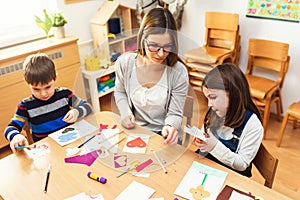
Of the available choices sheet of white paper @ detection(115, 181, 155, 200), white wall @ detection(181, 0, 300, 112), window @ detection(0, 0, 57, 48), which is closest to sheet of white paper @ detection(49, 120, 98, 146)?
sheet of white paper @ detection(115, 181, 155, 200)

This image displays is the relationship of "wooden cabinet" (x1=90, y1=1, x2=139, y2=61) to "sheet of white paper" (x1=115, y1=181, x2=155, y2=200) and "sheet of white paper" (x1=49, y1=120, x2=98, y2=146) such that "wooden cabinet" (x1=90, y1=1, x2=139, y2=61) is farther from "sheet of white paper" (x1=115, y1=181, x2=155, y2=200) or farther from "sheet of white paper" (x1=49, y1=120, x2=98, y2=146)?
"sheet of white paper" (x1=115, y1=181, x2=155, y2=200)

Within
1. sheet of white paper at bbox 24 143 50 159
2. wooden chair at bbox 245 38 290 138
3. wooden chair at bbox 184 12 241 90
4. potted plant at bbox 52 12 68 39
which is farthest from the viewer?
wooden chair at bbox 184 12 241 90

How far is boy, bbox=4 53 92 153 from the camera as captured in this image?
4.04ft

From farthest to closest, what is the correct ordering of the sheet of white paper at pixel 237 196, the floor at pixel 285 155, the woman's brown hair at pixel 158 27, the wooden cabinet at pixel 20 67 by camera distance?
the wooden cabinet at pixel 20 67
the floor at pixel 285 155
the woman's brown hair at pixel 158 27
the sheet of white paper at pixel 237 196

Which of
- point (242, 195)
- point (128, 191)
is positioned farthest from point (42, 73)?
point (242, 195)

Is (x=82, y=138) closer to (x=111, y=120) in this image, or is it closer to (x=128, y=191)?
(x=111, y=120)

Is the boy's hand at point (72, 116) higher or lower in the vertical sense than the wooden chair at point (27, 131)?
higher

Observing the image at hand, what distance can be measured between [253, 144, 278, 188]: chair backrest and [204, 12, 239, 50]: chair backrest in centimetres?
155

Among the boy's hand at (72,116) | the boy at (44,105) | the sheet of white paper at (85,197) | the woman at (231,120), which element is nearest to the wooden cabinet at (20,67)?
the boy at (44,105)

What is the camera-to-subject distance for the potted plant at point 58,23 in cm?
221

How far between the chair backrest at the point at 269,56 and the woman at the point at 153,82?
53.2 inches

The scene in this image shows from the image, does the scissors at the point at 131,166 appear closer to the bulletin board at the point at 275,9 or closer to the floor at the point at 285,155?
the floor at the point at 285,155

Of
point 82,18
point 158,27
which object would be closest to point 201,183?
point 158,27

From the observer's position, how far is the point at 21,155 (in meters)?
1.06
